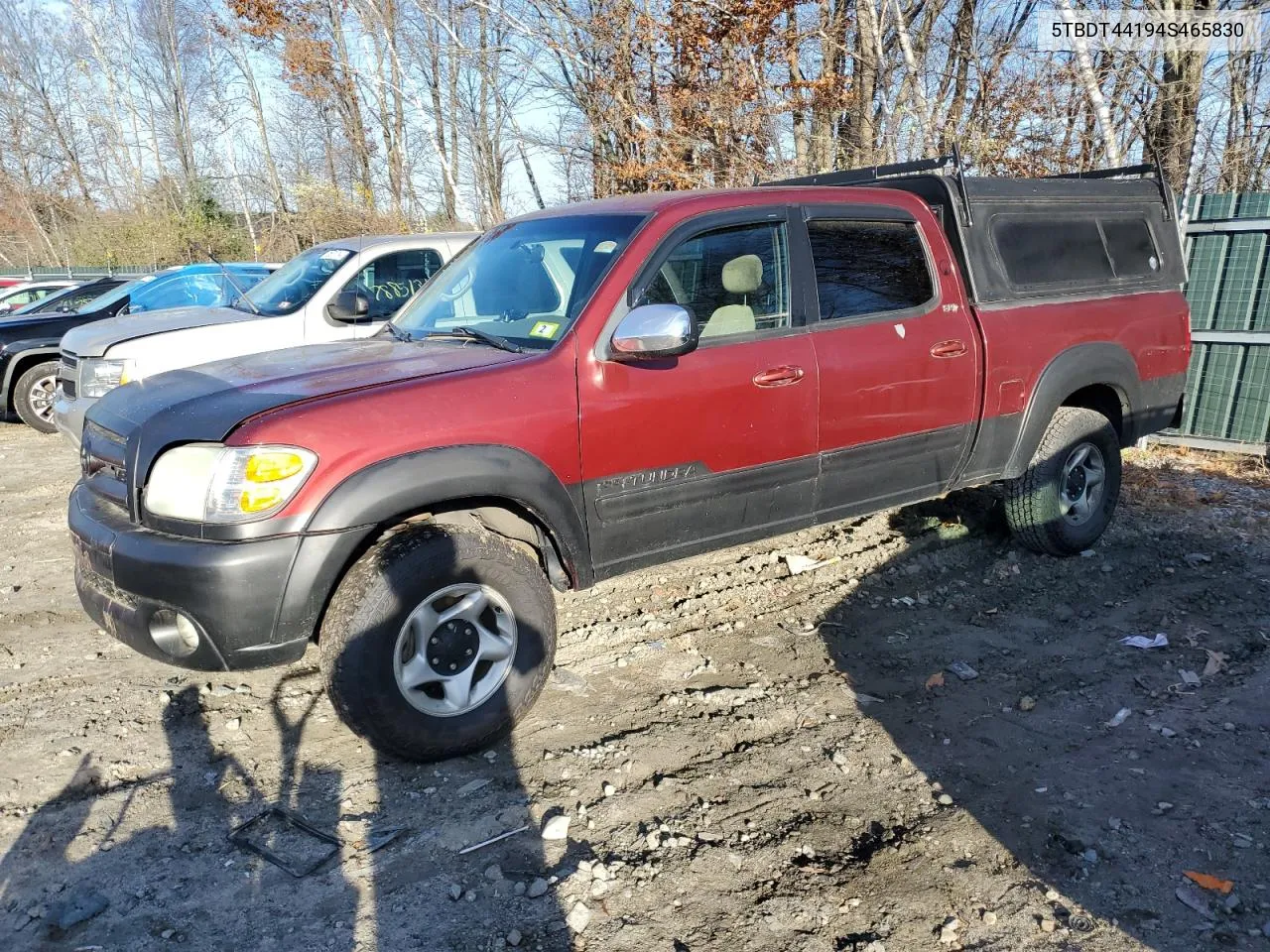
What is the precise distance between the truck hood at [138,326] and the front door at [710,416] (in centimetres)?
459

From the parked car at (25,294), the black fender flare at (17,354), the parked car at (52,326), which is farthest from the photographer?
the parked car at (25,294)

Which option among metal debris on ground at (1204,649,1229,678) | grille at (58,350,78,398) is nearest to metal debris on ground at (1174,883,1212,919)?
metal debris on ground at (1204,649,1229,678)

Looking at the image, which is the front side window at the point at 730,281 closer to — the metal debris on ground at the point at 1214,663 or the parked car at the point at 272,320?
the metal debris on ground at the point at 1214,663

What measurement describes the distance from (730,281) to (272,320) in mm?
4355

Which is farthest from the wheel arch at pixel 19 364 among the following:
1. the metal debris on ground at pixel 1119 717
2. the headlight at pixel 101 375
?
the metal debris on ground at pixel 1119 717

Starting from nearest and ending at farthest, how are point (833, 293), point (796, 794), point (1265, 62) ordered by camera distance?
point (796, 794), point (833, 293), point (1265, 62)

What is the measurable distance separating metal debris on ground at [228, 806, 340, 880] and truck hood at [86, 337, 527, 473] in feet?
3.99

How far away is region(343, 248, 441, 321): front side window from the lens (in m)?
7.48

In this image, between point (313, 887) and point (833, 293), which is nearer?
point (313, 887)

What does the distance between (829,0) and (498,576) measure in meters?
12.0

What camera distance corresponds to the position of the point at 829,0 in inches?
501

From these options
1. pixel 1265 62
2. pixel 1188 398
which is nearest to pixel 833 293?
pixel 1188 398

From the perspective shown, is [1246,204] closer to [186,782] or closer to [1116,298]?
[1116,298]

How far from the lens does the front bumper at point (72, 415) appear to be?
7152mm
